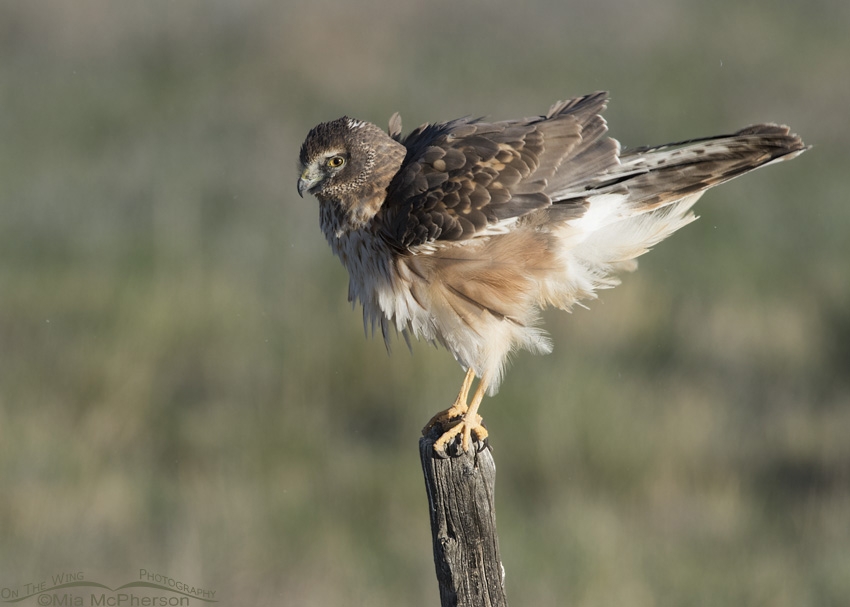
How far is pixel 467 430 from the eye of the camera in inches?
185

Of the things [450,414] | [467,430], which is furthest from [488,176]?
[450,414]

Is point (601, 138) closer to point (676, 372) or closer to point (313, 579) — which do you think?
point (313, 579)

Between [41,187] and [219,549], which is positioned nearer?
[219,549]

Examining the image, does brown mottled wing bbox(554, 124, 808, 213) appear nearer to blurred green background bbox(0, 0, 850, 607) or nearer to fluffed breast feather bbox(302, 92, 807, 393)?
fluffed breast feather bbox(302, 92, 807, 393)

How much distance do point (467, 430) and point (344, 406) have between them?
5.46m

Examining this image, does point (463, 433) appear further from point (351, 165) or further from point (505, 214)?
point (351, 165)

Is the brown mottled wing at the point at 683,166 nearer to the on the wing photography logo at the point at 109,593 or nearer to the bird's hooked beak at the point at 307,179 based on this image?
the bird's hooked beak at the point at 307,179

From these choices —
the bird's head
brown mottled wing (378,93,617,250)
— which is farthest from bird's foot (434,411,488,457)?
the bird's head

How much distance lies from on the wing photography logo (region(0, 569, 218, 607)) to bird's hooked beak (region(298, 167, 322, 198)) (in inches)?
153

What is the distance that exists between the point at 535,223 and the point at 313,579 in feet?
15.4

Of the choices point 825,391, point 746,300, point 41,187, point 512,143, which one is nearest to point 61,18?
point 41,187

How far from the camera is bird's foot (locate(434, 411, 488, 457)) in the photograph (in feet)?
14.8

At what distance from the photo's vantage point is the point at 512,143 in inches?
188

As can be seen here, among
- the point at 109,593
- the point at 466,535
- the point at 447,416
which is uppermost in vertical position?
the point at 109,593
